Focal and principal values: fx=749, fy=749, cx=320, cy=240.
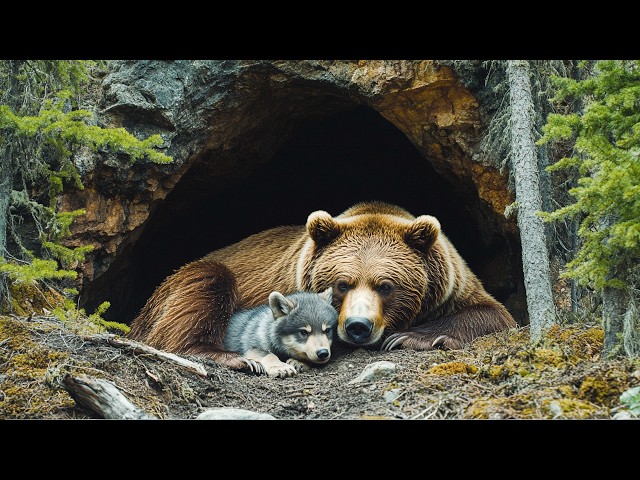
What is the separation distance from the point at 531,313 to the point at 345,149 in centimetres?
442

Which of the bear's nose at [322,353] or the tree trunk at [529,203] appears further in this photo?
the tree trunk at [529,203]

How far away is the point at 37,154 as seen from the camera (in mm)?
6312

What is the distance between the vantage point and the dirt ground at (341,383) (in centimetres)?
Answer: 454

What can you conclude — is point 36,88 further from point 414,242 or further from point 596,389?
point 596,389

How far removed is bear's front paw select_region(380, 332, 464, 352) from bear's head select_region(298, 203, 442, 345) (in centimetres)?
12

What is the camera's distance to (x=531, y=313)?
6457 millimetres

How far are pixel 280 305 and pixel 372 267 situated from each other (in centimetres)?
100

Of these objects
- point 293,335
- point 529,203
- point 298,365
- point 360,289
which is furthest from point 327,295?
point 529,203

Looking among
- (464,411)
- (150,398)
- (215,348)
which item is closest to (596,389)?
(464,411)

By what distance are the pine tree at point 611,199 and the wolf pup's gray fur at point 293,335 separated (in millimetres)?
2141

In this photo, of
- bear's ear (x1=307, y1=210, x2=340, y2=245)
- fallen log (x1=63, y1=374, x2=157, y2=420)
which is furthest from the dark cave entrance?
fallen log (x1=63, y1=374, x2=157, y2=420)

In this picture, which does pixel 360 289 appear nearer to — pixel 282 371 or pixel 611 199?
pixel 282 371

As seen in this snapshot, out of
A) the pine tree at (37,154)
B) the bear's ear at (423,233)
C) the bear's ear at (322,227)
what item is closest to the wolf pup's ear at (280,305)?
the bear's ear at (322,227)

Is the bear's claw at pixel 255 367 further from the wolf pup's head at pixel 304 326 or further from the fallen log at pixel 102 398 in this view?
the fallen log at pixel 102 398
